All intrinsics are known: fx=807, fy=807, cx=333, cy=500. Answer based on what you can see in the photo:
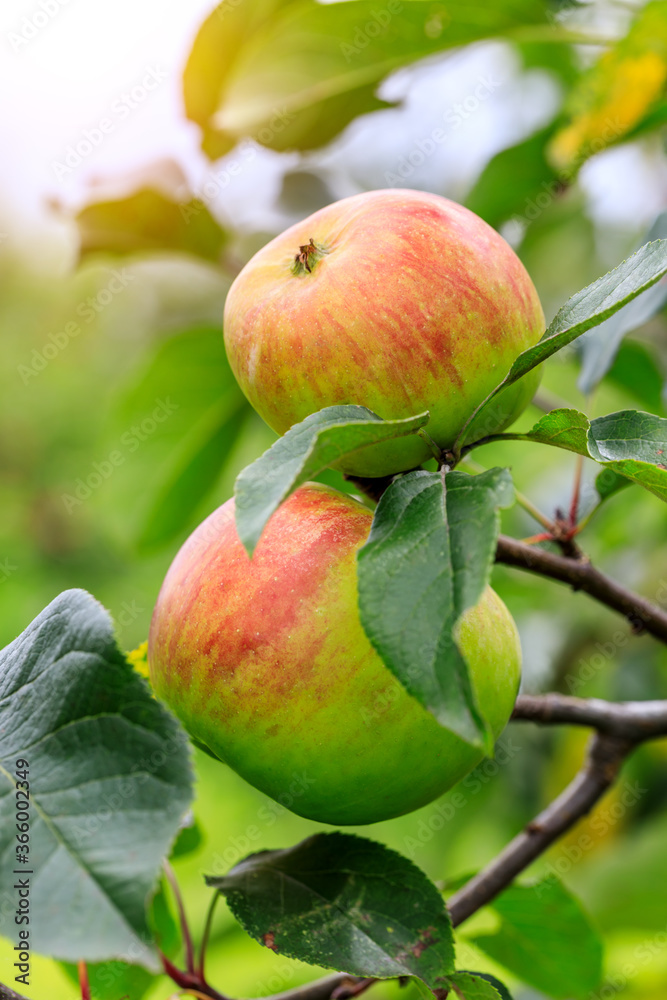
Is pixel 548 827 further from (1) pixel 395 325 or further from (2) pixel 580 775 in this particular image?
(1) pixel 395 325

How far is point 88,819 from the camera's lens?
356 mm

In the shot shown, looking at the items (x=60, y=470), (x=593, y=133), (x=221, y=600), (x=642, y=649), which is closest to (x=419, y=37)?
(x=593, y=133)

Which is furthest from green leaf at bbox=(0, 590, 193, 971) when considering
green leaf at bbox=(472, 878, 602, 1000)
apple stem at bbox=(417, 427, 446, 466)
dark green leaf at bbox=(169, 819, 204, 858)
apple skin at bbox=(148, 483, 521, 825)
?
green leaf at bbox=(472, 878, 602, 1000)

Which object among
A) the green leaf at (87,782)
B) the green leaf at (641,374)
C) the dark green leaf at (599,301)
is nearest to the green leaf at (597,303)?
the dark green leaf at (599,301)

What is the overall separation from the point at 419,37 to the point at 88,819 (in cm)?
97

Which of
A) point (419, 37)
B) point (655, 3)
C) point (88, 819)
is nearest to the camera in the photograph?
point (88, 819)

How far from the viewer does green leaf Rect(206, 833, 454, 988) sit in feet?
1.55

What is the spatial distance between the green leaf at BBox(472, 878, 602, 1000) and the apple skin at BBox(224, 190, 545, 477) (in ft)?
1.72

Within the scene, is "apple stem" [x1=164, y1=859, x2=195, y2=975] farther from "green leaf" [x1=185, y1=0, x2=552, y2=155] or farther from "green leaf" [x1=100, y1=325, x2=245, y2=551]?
"green leaf" [x1=185, y1=0, x2=552, y2=155]

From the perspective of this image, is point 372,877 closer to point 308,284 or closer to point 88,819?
point 88,819

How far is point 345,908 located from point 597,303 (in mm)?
400

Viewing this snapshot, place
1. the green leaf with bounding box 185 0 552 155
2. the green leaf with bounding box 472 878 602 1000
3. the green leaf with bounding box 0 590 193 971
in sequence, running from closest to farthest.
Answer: the green leaf with bounding box 0 590 193 971
the green leaf with bounding box 472 878 602 1000
the green leaf with bounding box 185 0 552 155

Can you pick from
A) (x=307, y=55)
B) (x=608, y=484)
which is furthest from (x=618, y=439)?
(x=307, y=55)

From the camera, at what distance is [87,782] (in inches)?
14.5
